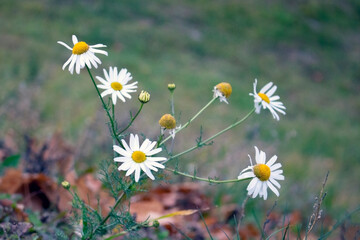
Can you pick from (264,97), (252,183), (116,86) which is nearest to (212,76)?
(264,97)

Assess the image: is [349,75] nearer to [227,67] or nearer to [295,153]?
[227,67]

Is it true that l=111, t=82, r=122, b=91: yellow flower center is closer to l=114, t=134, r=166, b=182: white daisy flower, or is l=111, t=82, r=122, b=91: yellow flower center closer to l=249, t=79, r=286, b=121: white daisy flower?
l=114, t=134, r=166, b=182: white daisy flower

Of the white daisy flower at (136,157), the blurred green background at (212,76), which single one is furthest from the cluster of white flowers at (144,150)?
the blurred green background at (212,76)

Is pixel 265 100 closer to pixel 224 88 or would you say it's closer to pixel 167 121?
pixel 224 88

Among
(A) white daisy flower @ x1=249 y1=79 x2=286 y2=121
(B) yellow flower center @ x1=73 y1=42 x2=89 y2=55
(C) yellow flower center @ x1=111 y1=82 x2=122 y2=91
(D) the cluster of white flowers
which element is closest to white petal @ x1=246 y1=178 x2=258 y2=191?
(D) the cluster of white flowers

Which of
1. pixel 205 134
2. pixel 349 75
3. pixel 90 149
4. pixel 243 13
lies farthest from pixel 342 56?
pixel 90 149
